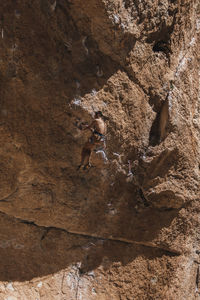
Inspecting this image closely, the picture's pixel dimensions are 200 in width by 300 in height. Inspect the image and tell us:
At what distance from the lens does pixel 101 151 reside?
4445 mm

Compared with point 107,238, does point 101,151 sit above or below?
above

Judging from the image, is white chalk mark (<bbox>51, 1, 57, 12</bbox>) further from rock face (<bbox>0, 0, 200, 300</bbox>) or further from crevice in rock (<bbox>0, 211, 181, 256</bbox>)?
crevice in rock (<bbox>0, 211, 181, 256</bbox>)

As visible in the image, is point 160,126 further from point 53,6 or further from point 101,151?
point 53,6

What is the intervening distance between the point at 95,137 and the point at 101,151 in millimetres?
396

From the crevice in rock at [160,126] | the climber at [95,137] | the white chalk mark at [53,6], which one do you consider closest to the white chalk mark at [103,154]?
the climber at [95,137]

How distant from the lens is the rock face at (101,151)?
3.79 meters

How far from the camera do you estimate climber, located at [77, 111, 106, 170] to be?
405cm

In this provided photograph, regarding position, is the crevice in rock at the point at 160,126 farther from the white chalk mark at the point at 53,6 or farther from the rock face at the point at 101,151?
the white chalk mark at the point at 53,6

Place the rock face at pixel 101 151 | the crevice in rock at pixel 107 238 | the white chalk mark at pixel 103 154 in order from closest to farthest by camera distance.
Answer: the rock face at pixel 101 151, the white chalk mark at pixel 103 154, the crevice in rock at pixel 107 238

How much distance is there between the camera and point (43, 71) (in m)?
3.77

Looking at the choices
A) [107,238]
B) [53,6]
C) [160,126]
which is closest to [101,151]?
[160,126]

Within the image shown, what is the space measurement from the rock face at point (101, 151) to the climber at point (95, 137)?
4.4 inches

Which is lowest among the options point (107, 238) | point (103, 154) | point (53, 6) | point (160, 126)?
point (107, 238)

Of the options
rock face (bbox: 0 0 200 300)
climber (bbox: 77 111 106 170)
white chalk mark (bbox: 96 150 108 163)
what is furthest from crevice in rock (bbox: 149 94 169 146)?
climber (bbox: 77 111 106 170)
